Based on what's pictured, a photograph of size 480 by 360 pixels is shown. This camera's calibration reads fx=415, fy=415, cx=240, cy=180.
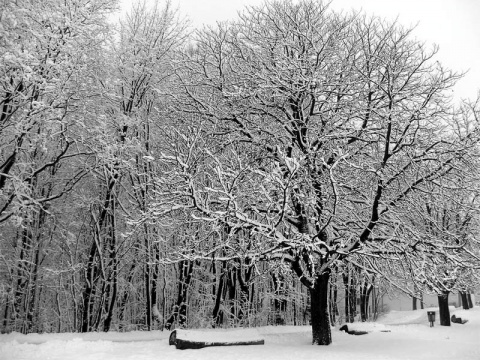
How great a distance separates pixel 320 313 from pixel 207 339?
338 cm

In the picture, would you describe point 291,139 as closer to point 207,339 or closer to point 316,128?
point 316,128

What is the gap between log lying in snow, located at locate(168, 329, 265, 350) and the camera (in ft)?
35.6

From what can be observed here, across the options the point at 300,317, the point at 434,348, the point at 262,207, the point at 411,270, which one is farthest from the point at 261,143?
the point at 300,317

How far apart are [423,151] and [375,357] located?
5.35 meters

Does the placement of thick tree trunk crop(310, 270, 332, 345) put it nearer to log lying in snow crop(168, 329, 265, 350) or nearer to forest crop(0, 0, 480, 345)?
forest crop(0, 0, 480, 345)

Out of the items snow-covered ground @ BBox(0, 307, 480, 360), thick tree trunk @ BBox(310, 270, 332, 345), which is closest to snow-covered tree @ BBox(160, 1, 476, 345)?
thick tree trunk @ BBox(310, 270, 332, 345)

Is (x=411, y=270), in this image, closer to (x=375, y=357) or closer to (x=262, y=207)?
(x=375, y=357)

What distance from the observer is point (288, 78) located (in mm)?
11336

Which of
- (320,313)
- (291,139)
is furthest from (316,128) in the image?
(320,313)

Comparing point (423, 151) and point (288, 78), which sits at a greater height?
point (288, 78)

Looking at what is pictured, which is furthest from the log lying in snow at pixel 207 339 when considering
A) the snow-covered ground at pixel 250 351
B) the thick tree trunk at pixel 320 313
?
the thick tree trunk at pixel 320 313

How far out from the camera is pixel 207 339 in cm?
1124

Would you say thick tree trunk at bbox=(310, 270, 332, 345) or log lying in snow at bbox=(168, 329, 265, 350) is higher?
thick tree trunk at bbox=(310, 270, 332, 345)

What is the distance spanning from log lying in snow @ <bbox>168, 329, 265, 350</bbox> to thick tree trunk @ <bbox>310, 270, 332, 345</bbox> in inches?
64.7
